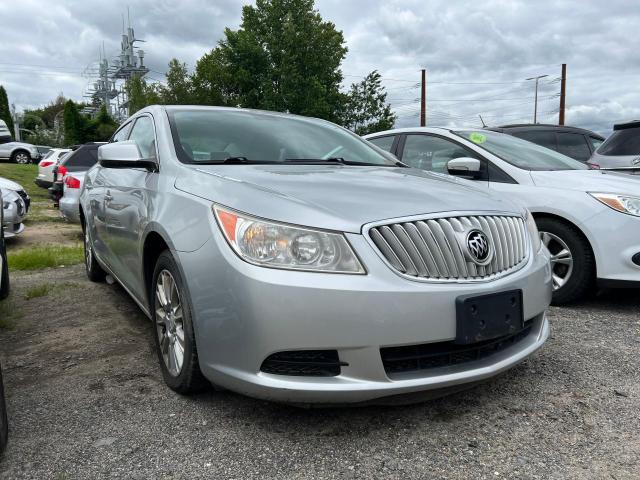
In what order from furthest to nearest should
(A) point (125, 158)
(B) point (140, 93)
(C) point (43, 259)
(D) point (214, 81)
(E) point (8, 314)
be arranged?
(B) point (140, 93) < (D) point (214, 81) < (C) point (43, 259) < (E) point (8, 314) < (A) point (125, 158)

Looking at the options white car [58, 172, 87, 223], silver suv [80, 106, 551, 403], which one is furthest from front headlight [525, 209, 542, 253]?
white car [58, 172, 87, 223]

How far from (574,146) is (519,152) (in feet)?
14.2

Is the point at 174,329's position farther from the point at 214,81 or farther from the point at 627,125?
the point at 214,81

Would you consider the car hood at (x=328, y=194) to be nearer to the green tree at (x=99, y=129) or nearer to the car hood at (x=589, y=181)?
the car hood at (x=589, y=181)

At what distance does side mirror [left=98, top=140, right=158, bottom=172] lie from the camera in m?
2.91

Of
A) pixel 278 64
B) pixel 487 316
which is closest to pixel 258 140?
pixel 487 316

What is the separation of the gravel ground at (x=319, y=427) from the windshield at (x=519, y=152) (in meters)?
1.71

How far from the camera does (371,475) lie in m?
1.87

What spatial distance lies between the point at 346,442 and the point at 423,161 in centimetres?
331

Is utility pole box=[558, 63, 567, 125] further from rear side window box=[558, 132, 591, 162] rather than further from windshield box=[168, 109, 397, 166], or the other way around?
windshield box=[168, 109, 397, 166]

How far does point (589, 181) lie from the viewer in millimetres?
3879

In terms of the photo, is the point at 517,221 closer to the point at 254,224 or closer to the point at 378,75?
the point at 254,224

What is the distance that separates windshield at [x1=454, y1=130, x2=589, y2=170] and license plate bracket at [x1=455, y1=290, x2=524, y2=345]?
232 cm

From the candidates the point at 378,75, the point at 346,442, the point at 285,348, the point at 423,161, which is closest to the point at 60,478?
the point at 285,348
